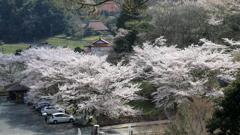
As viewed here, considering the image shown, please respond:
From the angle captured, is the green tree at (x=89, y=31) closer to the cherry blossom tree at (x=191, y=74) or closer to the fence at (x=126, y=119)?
the cherry blossom tree at (x=191, y=74)

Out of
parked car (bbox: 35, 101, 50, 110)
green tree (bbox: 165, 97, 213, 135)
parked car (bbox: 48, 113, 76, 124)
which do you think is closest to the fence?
parked car (bbox: 48, 113, 76, 124)

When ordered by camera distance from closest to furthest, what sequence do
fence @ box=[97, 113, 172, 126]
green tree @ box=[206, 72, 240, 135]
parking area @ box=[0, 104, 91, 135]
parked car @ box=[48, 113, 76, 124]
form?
green tree @ box=[206, 72, 240, 135] → parking area @ box=[0, 104, 91, 135] → fence @ box=[97, 113, 172, 126] → parked car @ box=[48, 113, 76, 124]

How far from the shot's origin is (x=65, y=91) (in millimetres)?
18531

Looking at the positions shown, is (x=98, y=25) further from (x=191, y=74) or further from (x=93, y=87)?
(x=191, y=74)

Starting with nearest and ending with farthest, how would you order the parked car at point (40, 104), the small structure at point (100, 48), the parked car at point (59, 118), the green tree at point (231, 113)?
the green tree at point (231, 113) < the parked car at point (59, 118) < the parked car at point (40, 104) < the small structure at point (100, 48)

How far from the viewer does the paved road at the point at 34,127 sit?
1717 centimetres

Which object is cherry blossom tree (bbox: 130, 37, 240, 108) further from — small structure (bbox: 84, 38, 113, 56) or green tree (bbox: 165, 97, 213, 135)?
small structure (bbox: 84, 38, 113, 56)

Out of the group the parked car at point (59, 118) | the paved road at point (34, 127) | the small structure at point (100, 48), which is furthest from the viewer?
the small structure at point (100, 48)

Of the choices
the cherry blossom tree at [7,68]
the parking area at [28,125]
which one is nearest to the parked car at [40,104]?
the parking area at [28,125]

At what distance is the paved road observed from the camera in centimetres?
1717

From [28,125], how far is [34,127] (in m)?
0.97

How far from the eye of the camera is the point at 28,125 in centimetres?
1942

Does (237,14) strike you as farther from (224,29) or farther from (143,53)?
(143,53)

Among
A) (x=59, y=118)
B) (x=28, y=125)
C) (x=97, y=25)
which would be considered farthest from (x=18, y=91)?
(x=97, y=25)
